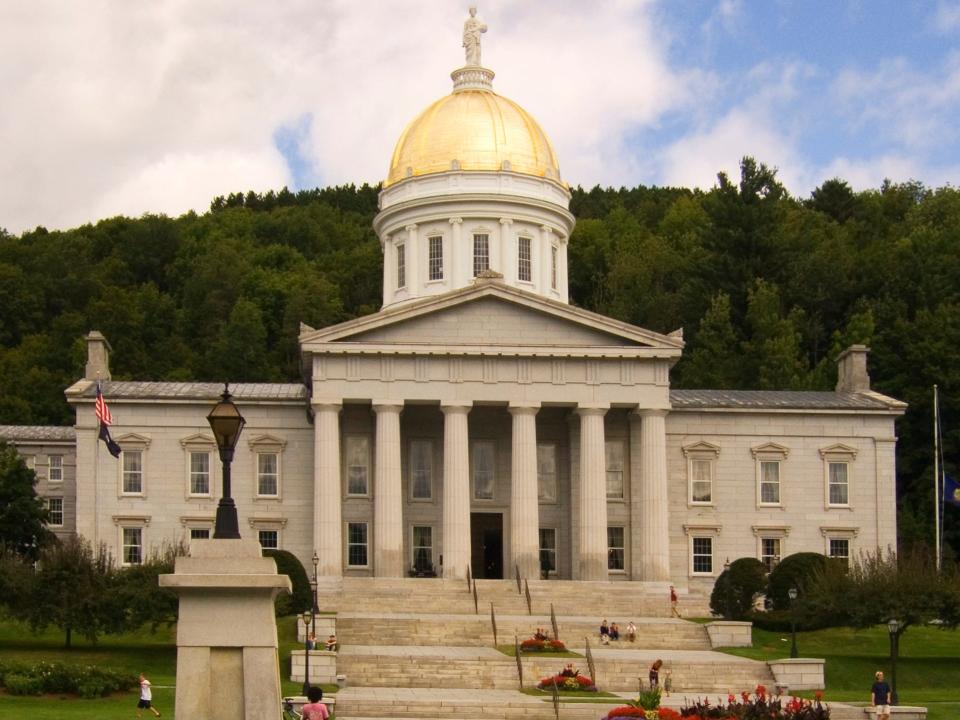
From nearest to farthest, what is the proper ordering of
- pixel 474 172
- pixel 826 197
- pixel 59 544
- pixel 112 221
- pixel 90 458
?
pixel 59 544, pixel 90 458, pixel 474 172, pixel 826 197, pixel 112 221

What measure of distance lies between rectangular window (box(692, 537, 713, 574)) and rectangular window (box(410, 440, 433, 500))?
38.1 ft

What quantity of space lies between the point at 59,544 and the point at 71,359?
181 feet

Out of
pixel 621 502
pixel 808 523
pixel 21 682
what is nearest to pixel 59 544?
pixel 21 682

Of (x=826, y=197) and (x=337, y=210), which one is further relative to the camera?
(x=337, y=210)

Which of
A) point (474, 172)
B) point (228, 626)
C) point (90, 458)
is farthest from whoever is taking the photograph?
point (474, 172)

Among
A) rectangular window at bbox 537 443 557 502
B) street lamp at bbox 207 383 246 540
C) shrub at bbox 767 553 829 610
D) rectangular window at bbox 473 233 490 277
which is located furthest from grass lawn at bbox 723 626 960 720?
street lamp at bbox 207 383 246 540

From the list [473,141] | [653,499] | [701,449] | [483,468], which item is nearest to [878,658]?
[653,499]

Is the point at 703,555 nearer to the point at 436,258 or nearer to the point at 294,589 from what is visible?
the point at 436,258

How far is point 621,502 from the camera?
235 feet

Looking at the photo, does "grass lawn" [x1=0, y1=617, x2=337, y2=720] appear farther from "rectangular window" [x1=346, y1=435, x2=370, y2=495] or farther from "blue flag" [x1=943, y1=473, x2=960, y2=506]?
"blue flag" [x1=943, y1=473, x2=960, y2=506]

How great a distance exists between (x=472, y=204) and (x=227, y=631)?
5801 cm

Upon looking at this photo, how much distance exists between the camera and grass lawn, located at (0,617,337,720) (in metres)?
39.2

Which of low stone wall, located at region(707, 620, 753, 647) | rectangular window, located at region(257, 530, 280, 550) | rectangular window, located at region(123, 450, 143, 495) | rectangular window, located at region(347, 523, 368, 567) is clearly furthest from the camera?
rectangular window, located at region(123, 450, 143, 495)

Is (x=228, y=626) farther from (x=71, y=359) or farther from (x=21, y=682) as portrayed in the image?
(x=71, y=359)
